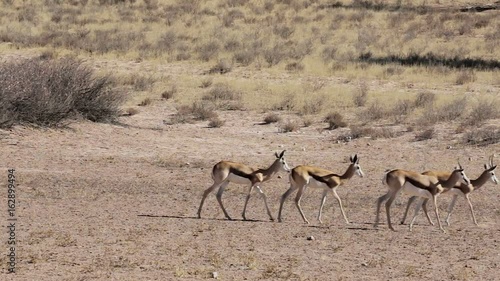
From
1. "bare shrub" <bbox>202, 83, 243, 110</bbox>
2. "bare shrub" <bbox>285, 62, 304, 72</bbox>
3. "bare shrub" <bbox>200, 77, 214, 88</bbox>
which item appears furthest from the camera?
"bare shrub" <bbox>285, 62, 304, 72</bbox>

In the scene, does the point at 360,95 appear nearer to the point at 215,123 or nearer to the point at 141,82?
the point at 215,123

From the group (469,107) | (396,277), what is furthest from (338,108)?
(396,277)

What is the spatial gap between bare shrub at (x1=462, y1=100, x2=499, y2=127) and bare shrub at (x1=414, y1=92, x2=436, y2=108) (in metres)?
1.50

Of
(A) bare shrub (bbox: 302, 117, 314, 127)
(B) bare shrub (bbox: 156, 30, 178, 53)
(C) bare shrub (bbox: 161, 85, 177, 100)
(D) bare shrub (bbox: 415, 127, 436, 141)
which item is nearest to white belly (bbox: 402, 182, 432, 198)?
(D) bare shrub (bbox: 415, 127, 436, 141)

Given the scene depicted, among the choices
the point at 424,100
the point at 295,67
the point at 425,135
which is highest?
the point at 425,135

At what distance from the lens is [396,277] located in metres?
11.9

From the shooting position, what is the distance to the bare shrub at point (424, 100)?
27609mm

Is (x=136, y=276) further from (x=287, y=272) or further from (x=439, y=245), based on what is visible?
(x=439, y=245)

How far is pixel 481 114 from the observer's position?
25.4 metres

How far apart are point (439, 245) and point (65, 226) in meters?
5.11

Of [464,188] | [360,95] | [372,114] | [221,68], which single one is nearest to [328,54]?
[221,68]

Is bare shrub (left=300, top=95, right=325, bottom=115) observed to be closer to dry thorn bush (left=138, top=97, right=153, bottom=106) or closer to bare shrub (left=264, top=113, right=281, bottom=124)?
bare shrub (left=264, top=113, right=281, bottom=124)

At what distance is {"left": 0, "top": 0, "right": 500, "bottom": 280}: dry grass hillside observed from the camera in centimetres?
1295

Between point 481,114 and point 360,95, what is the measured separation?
4.47 metres
